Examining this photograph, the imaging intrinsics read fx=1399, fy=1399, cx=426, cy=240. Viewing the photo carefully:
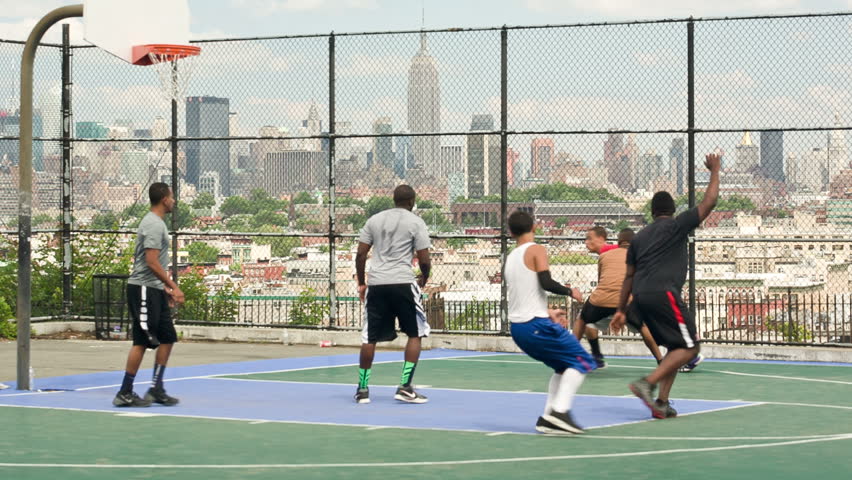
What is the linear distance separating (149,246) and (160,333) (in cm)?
79

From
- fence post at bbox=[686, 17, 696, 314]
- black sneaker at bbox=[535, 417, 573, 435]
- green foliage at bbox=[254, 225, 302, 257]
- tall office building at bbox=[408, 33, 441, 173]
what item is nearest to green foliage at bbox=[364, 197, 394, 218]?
tall office building at bbox=[408, 33, 441, 173]

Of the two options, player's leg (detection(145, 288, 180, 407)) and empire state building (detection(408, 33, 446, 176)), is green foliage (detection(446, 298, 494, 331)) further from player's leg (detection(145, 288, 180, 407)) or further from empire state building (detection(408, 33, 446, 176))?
player's leg (detection(145, 288, 180, 407))

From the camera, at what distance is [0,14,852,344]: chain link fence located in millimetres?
16781

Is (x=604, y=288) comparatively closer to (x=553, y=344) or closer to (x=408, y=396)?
(x=408, y=396)

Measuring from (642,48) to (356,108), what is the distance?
12.9 ft

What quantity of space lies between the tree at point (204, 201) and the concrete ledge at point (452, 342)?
1729mm

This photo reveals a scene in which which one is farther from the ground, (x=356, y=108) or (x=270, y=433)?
(x=356, y=108)

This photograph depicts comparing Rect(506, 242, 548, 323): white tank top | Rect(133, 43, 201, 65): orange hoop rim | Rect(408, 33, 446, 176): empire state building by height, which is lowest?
Rect(506, 242, 548, 323): white tank top

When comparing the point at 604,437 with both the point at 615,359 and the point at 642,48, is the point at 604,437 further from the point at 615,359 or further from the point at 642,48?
the point at 642,48

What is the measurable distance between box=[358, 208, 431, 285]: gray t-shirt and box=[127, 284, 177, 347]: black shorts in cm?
191

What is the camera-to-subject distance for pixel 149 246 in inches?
481

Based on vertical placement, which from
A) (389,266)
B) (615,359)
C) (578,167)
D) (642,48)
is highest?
(642,48)

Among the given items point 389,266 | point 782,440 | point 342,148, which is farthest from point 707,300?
point 782,440

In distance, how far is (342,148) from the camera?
61.6 ft
